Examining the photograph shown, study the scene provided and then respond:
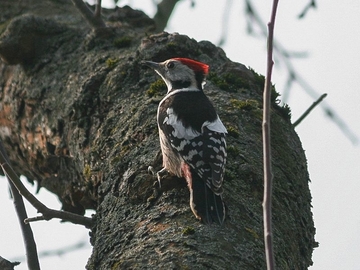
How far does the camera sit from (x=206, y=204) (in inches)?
118

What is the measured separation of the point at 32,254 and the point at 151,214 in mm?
618

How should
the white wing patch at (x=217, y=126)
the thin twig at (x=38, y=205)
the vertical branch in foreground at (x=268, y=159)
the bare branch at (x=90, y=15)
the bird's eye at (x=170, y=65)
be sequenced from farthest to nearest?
the bare branch at (x=90, y=15) < the bird's eye at (x=170, y=65) < the white wing patch at (x=217, y=126) < the thin twig at (x=38, y=205) < the vertical branch in foreground at (x=268, y=159)

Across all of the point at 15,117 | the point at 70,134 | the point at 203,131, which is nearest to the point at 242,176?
the point at 203,131

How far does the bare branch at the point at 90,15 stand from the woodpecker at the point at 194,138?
575 millimetres

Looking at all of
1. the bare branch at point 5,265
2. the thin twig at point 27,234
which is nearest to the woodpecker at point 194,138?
the thin twig at point 27,234

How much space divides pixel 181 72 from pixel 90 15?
0.73 metres

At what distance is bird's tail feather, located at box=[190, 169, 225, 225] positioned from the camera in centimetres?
303

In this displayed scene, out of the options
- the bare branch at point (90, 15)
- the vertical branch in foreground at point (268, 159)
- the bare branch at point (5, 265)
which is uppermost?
the bare branch at point (90, 15)

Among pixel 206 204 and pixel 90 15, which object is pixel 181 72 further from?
pixel 206 204

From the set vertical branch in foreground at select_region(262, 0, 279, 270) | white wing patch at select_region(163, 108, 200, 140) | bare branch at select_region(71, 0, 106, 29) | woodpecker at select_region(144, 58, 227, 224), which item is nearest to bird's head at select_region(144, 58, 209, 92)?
woodpecker at select_region(144, 58, 227, 224)

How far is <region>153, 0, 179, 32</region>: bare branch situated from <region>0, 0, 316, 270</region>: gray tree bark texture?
3.39ft

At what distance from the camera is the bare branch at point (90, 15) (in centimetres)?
484

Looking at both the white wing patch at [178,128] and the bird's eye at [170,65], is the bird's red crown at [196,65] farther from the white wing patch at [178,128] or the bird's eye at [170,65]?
the white wing patch at [178,128]

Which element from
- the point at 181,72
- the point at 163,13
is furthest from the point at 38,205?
the point at 163,13
